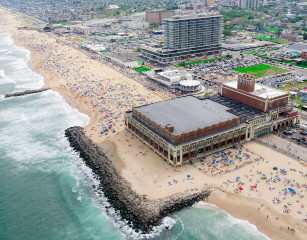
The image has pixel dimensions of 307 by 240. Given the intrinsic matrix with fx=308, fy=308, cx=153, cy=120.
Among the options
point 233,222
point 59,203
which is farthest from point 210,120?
point 59,203

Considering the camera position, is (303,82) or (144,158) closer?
(144,158)

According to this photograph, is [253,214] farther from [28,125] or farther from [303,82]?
[303,82]

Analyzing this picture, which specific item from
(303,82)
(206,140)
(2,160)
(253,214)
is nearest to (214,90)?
(303,82)

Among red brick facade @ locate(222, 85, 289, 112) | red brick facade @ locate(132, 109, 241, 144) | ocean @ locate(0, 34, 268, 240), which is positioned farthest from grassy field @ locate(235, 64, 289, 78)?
ocean @ locate(0, 34, 268, 240)

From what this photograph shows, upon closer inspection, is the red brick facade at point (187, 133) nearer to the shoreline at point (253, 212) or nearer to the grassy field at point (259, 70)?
the shoreline at point (253, 212)

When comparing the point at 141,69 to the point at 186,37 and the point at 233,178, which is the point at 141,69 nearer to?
the point at 186,37
